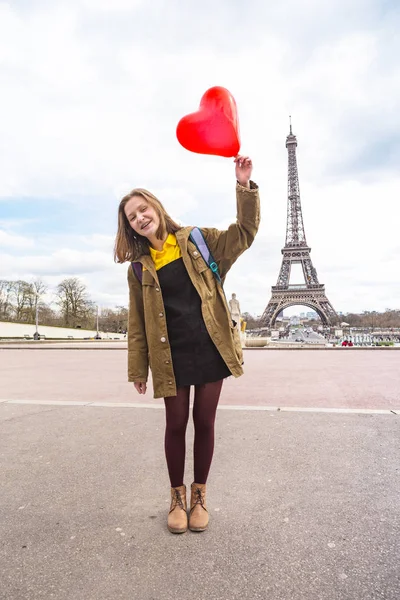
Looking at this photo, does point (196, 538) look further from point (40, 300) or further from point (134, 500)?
point (40, 300)

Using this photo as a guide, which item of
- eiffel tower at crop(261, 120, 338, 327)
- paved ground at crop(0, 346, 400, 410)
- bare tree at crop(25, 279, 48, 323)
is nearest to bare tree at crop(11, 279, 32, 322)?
bare tree at crop(25, 279, 48, 323)

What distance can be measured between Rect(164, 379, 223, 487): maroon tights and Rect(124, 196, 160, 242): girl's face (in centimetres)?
79

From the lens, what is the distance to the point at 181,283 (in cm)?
209

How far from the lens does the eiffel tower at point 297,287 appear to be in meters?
48.8

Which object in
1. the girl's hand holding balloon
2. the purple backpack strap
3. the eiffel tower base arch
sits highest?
the eiffel tower base arch

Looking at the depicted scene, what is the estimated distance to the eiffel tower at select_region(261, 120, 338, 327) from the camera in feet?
160

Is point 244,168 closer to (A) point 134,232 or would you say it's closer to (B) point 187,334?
(A) point 134,232

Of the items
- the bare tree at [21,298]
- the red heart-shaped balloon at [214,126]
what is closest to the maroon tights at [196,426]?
the red heart-shaped balloon at [214,126]

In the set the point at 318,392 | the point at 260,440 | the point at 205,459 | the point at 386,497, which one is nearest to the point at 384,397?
the point at 318,392

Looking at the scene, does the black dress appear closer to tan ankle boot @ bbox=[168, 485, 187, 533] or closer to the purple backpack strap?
the purple backpack strap

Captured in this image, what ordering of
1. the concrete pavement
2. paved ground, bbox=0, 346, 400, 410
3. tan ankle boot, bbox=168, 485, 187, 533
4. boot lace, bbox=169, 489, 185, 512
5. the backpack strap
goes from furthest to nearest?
paved ground, bbox=0, 346, 400, 410, the backpack strap, boot lace, bbox=169, 489, 185, 512, tan ankle boot, bbox=168, 485, 187, 533, the concrete pavement

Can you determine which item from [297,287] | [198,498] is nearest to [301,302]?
[297,287]

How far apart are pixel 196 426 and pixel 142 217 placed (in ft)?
3.50

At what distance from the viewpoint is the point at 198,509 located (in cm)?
200
